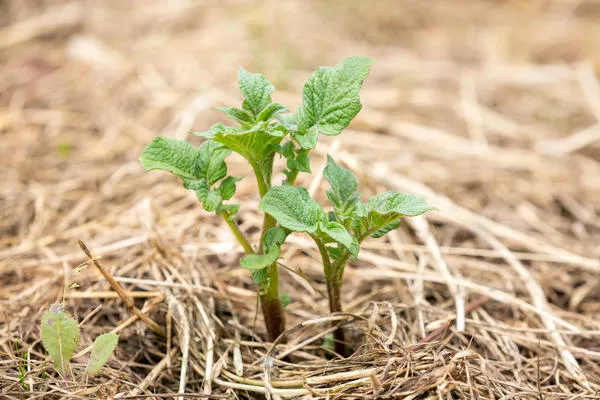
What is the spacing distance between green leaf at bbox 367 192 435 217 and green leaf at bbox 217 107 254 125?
362mm

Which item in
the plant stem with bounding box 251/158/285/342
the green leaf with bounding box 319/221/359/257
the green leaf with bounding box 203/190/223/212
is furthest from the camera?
the plant stem with bounding box 251/158/285/342

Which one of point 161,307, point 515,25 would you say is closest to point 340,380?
point 161,307

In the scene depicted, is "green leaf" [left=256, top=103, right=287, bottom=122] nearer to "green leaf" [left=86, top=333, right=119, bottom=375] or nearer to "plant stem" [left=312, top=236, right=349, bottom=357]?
"plant stem" [left=312, top=236, right=349, bottom=357]

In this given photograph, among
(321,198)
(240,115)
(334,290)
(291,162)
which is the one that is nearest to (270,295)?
(334,290)

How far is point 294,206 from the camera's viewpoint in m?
1.25

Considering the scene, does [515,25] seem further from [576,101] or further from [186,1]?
[186,1]

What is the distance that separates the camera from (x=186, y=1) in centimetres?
421

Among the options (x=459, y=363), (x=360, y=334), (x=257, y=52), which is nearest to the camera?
(x=459, y=363)

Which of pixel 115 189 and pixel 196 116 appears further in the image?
pixel 196 116

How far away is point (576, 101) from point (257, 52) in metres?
2.02

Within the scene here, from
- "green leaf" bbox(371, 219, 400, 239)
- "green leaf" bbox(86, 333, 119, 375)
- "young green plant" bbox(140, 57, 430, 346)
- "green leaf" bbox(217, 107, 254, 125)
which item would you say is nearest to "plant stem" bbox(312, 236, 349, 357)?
"young green plant" bbox(140, 57, 430, 346)

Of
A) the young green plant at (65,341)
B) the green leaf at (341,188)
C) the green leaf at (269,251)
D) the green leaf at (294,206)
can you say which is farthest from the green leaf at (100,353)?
the green leaf at (341,188)

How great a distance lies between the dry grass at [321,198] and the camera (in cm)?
145

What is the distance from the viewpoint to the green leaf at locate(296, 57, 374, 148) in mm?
1287
